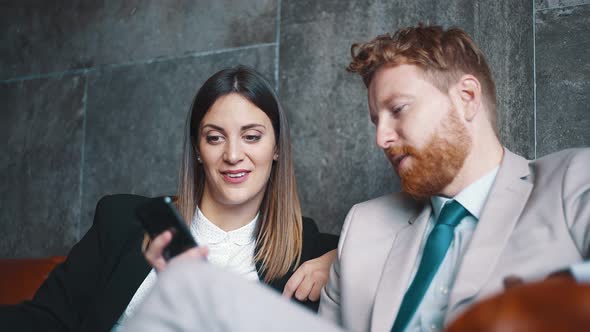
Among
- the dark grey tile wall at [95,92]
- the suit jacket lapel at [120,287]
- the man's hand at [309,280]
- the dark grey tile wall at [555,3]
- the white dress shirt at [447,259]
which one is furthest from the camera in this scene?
the dark grey tile wall at [95,92]

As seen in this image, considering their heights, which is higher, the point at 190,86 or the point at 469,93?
the point at 190,86

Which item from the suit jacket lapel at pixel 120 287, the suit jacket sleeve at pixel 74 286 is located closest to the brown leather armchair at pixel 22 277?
the suit jacket sleeve at pixel 74 286

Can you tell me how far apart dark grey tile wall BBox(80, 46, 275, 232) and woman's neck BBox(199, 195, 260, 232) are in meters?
0.77

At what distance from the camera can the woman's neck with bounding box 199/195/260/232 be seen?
8.90 feet

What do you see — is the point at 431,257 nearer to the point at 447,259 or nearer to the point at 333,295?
the point at 447,259

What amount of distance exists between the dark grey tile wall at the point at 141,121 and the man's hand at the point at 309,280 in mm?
1244

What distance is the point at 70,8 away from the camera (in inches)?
157

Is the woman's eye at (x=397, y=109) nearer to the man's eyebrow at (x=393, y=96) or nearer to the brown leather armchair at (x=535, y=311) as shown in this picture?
the man's eyebrow at (x=393, y=96)

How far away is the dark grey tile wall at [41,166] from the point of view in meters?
3.81

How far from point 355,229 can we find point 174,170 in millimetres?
1572

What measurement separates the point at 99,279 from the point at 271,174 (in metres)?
0.82

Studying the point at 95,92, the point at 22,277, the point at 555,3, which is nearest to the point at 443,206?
the point at 555,3

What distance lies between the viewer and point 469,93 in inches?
82.3

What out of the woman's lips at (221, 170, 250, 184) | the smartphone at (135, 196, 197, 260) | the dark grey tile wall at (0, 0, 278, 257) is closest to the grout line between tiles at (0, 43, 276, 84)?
the dark grey tile wall at (0, 0, 278, 257)
